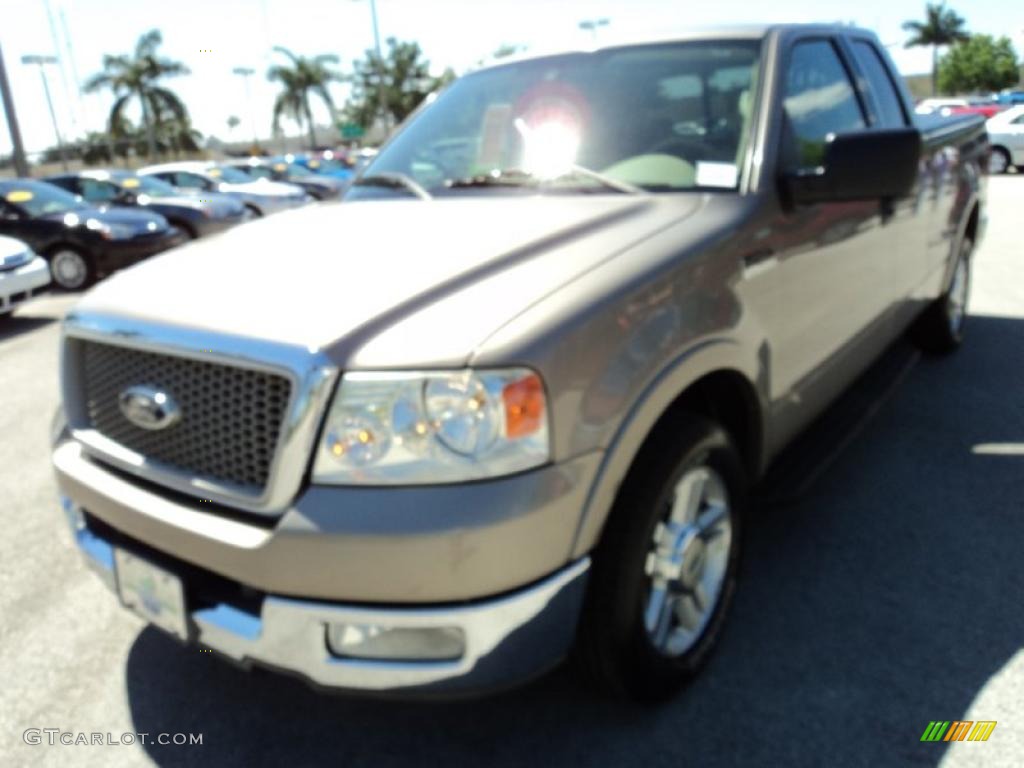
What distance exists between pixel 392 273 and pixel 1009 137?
67.8ft

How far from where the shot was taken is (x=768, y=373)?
2.62m

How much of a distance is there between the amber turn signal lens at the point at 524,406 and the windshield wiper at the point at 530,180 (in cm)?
110

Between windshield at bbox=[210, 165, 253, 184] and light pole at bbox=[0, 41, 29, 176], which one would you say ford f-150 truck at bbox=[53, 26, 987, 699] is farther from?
light pole at bbox=[0, 41, 29, 176]

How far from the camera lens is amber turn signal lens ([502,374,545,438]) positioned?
1770mm

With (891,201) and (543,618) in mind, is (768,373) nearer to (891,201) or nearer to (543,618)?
(543,618)

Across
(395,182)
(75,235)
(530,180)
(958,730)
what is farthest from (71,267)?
(958,730)

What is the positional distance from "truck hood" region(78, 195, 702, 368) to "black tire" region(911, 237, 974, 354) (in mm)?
3315

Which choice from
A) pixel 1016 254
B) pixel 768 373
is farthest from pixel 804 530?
pixel 1016 254

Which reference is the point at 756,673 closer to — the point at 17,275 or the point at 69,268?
the point at 17,275

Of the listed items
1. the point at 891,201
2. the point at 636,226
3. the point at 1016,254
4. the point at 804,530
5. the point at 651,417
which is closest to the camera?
the point at 651,417

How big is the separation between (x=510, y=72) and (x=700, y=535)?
2.03m

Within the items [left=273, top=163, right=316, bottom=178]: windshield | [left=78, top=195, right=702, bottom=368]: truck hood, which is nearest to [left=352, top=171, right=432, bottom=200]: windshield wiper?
[left=78, top=195, right=702, bottom=368]: truck hood

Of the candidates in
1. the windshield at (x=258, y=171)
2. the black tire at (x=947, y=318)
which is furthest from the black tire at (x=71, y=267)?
the black tire at (x=947, y=318)

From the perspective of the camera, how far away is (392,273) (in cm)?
212
